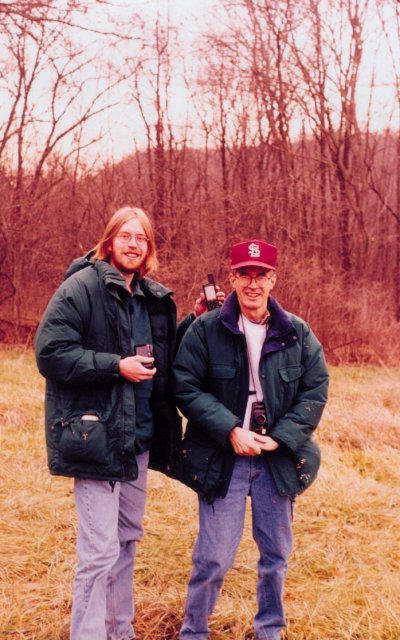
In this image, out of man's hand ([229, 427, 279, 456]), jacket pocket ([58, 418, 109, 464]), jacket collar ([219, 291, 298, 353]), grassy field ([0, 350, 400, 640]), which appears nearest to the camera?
jacket pocket ([58, 418, 109, 464])

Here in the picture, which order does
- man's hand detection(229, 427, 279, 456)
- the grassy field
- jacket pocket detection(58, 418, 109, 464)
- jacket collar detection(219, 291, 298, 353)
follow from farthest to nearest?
the grassy field < jacket collar detection(219, 291, 298, 353) < man's hand detection(229, 427, 279, 456) < jacket pocket detection(58, 418, 109, 464)

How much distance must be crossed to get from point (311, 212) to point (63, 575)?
12798 millimetres

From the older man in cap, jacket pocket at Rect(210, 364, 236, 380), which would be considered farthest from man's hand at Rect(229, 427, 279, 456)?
jacket pocket at Rect(210, 364, 236, 380)

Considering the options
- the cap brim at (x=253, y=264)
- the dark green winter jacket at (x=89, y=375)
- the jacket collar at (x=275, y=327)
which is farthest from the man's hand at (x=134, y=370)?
the cap brim at (x=253, y=264)

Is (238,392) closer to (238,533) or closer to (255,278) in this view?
(255,278)

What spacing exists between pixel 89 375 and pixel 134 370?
0.65 ft

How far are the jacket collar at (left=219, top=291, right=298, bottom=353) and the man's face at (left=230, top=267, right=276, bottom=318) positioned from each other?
0.21 feet

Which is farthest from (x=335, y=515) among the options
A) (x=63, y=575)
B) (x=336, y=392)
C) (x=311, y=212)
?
(x=311, y=212)

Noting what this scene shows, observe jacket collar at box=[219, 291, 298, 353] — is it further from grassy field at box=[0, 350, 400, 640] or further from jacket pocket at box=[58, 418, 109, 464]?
grassy field at box=[0, 350, 400, 640]

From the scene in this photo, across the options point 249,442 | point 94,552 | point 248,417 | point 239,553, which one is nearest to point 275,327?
point 248,417

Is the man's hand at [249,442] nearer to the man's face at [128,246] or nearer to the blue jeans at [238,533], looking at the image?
the blue jeans at [238,533]

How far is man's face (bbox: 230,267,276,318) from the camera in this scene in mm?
2951

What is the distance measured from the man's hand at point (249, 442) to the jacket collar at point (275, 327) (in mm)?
393

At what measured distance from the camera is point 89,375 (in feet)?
8.54
